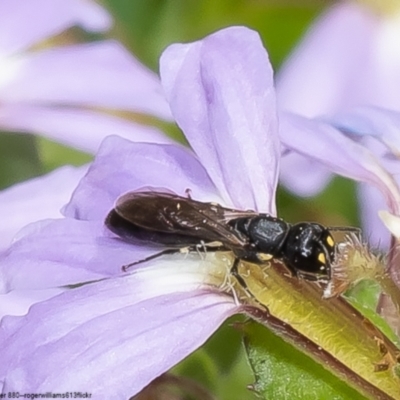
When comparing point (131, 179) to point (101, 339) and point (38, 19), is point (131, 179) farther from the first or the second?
point (38, 19)

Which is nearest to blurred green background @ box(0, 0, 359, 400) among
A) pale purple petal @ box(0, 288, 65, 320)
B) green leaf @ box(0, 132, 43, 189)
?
green leaf @ box(0, 132, 43, 189)

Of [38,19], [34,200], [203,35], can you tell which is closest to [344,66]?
[203,35]

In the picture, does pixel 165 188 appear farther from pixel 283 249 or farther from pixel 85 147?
pixel 85 147

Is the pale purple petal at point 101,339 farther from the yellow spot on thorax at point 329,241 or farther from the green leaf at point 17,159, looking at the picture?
the green leaf at point 17,159

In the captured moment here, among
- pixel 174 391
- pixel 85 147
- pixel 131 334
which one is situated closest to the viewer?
pixel 131 334

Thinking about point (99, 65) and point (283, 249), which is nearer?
point (283, 249)

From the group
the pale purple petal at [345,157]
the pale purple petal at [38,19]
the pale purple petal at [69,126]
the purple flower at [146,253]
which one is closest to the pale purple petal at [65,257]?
the purple flower at [146,253]

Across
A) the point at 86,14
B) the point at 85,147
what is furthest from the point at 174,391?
the point at 86,14
